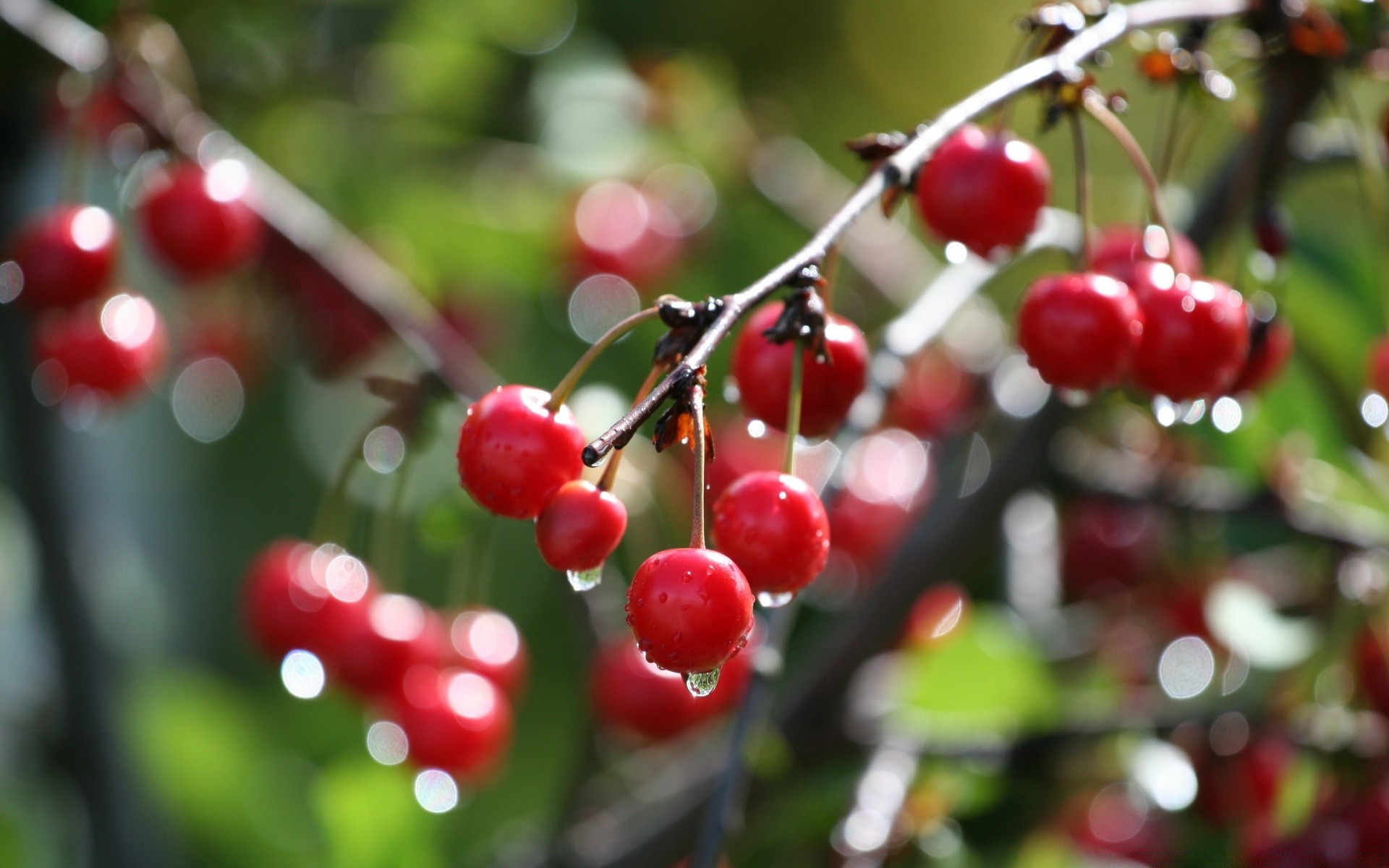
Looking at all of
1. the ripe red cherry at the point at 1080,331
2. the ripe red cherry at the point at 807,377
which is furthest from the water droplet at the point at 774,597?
the ripe red cherry at the point at 1080,331

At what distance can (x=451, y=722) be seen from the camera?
3.82 feet

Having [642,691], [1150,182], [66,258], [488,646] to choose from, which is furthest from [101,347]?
[1150,182]

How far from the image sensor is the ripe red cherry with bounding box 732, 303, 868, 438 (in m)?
0.72

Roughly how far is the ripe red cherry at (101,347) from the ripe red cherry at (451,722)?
39 centimetres

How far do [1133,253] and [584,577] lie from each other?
45 centimetres

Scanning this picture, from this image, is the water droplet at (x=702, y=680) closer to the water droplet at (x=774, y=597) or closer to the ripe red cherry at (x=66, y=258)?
the water droplet at (x=774, y=597)

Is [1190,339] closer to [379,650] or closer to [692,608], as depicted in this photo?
[692,608]

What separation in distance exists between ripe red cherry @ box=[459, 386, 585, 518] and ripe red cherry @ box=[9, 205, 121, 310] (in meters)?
0.63

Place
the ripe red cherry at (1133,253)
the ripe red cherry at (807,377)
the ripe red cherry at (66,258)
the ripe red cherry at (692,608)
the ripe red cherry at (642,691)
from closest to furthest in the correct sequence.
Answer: the ripe red cherry at (692,608)
the ripe red cherry at (807,377)
the ripe red cherry at (1133,253)
the ripe red cherry at (66,258)
the ripe red cherry at (642,691)

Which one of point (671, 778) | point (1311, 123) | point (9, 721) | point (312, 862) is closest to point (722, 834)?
point (671, 778)

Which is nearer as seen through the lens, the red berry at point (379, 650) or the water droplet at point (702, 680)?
the water droplet at point (702, 680)

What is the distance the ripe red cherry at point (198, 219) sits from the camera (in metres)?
1.17

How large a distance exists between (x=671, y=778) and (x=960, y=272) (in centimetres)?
55

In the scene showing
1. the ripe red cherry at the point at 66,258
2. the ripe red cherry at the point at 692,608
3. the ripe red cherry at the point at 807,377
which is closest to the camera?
the ripe red cherry at the point at 692,608
